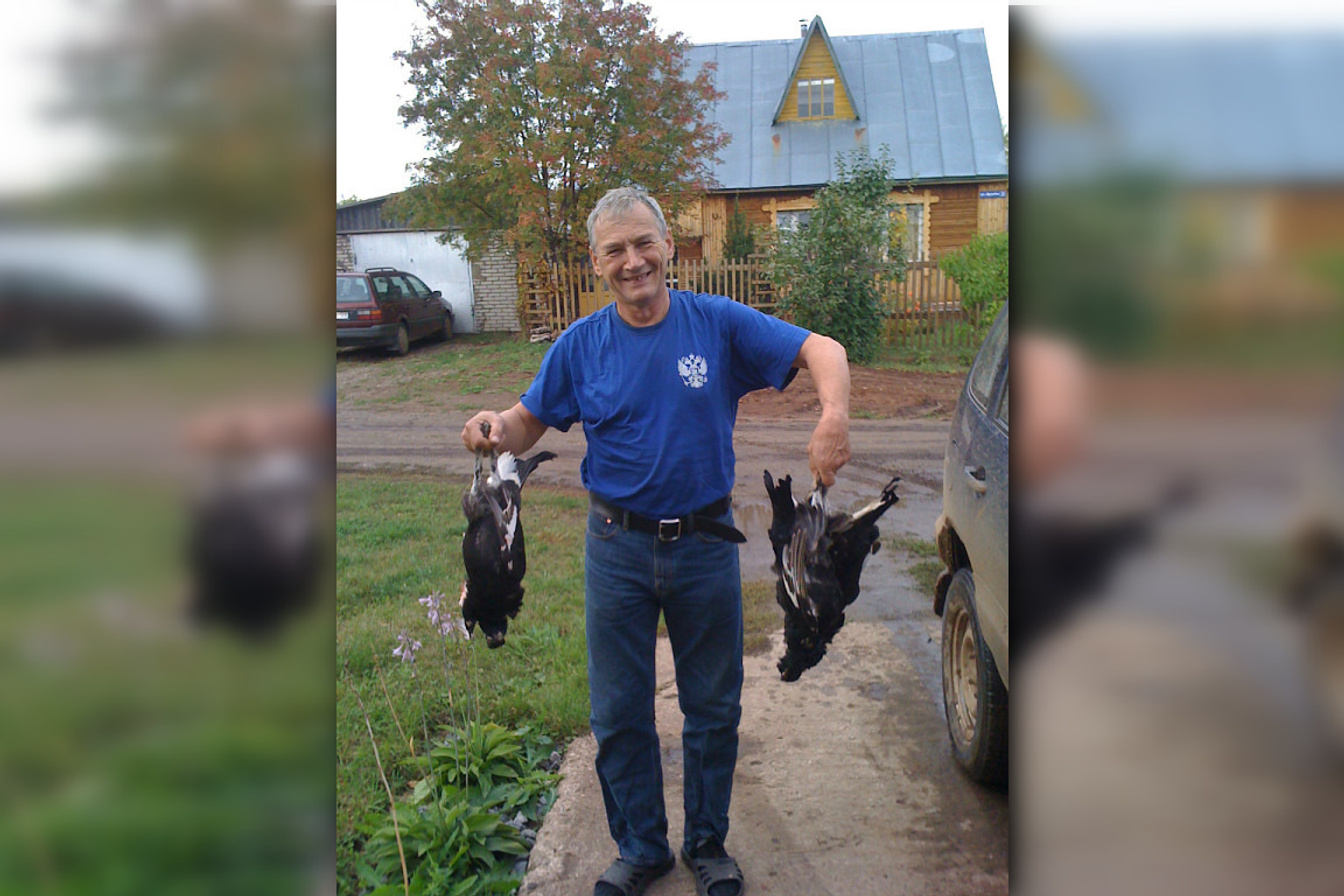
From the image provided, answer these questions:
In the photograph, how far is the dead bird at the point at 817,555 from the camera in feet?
9.82

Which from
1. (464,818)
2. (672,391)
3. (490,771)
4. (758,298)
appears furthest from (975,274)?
(464,818)

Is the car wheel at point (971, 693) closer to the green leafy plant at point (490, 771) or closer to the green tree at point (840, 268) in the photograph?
the green leafy plant at point (490, 771)

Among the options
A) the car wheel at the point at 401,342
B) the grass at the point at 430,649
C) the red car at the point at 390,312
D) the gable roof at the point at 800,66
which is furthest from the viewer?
the gable roof at the point at 800,66

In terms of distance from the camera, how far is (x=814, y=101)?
53.0 ft

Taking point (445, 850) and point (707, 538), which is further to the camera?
point (445, 850)

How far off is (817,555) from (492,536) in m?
1.08

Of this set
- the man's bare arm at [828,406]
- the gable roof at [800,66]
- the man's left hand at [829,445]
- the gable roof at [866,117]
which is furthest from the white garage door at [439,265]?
the man's left hand at [829,445]

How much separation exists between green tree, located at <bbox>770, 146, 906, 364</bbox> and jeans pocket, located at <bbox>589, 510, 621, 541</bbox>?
33.0ft

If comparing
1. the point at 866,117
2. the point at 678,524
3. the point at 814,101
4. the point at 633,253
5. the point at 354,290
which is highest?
the point at 814,101

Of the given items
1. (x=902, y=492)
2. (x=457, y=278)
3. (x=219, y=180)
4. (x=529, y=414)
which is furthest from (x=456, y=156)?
(x=219, y=180)

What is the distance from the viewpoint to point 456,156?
13242 mm

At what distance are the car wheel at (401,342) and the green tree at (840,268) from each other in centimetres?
504

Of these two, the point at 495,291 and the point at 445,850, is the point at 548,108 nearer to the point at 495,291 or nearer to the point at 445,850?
the point at 495,291

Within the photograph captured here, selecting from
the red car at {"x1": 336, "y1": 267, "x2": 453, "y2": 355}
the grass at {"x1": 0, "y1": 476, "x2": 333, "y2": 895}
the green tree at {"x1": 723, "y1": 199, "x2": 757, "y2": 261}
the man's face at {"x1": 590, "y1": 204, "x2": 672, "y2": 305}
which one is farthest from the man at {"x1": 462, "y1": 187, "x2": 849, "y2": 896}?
the green tree at {"x1": 723, "y1": 199, "x2": 757, "y2": 261}
